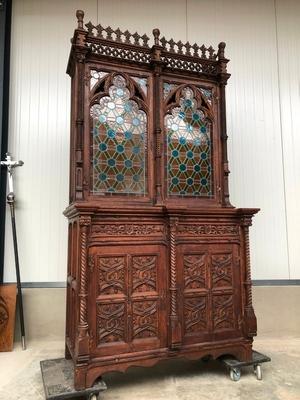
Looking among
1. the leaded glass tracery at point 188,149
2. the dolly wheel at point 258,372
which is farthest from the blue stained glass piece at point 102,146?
the dolly wheel at point 258,372

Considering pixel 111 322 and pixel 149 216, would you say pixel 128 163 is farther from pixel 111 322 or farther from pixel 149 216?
pixel 111 322

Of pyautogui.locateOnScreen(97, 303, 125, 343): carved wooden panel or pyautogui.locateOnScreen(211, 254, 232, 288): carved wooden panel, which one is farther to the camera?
pyautogui.locateOnScreen(211, 254, 232, 288): carved wooden panel

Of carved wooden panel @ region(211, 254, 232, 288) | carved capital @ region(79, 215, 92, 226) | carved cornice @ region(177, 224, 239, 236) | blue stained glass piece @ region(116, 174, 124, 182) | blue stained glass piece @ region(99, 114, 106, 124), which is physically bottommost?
carved wooden panel @ region(211, 254, 232, 288)

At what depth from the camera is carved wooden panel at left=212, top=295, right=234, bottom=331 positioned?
8.13 ft

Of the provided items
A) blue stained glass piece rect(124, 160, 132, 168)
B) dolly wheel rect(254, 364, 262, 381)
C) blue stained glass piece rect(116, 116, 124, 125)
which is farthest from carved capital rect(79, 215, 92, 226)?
dolly wheel rect(254, 364, 262, 381)

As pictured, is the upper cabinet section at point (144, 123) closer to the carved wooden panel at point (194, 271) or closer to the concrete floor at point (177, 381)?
the carved wooden panel at point (194, 271)

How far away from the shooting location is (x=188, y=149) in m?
2.70

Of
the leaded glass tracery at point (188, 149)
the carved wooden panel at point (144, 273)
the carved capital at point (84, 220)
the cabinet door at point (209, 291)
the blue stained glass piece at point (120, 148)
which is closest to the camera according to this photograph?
the carved capital at point (84, 220)

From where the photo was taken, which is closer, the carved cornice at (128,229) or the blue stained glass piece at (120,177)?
the carved cornice at (128,229)

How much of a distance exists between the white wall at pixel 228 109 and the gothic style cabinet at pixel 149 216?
1.01 metres

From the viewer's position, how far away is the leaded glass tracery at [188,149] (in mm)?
2646

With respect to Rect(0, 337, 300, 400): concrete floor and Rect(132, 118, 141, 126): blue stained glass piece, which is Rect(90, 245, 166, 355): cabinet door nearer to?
Rect(0, 337, 300, 400): concrete floor

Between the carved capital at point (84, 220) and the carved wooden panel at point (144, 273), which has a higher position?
the carved capital at point (84, 220)

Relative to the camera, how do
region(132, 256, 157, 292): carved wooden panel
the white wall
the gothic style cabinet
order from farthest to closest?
the white wall
region(132, 256, 157, 292): carved wooden panel
the gothic style cabinet
